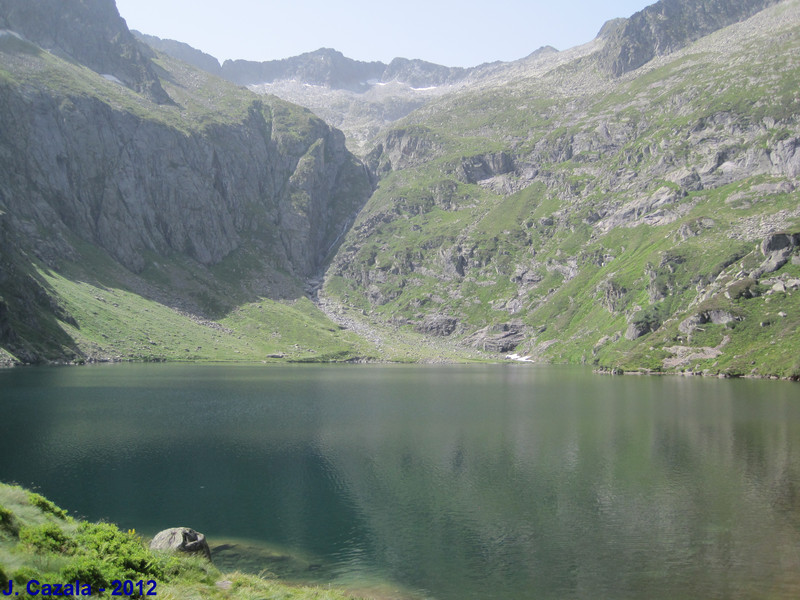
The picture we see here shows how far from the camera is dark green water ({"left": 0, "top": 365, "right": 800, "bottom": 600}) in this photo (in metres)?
31.4

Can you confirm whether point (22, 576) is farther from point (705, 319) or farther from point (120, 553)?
point (705, 319)

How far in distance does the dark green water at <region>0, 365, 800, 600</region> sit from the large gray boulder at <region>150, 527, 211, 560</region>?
6.25 metres

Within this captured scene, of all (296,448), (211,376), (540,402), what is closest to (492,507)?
(296,448)

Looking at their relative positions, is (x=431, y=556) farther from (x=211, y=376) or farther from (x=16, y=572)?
(x=211, y=376)

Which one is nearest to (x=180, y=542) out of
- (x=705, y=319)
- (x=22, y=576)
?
(x=22, y=576)

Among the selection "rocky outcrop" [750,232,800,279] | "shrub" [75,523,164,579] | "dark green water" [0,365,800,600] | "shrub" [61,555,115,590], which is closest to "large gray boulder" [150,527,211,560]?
"shrub" [75,523,164,579]

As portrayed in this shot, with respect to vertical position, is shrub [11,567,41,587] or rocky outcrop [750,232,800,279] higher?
shrub [11,567,41,587]

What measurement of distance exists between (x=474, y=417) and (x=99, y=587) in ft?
228

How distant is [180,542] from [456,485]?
25.8 meters

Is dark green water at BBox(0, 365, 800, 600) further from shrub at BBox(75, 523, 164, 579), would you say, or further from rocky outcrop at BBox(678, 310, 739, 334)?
rocky outcrop at BBox(678, 310, 739, 334)

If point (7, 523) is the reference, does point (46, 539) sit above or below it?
below

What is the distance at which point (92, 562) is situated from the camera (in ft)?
59.8

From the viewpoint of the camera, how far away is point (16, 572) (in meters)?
16.0

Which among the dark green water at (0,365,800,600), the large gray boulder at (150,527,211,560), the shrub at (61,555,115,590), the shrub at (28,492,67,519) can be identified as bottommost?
the dark green water at (0,365,800,600)
